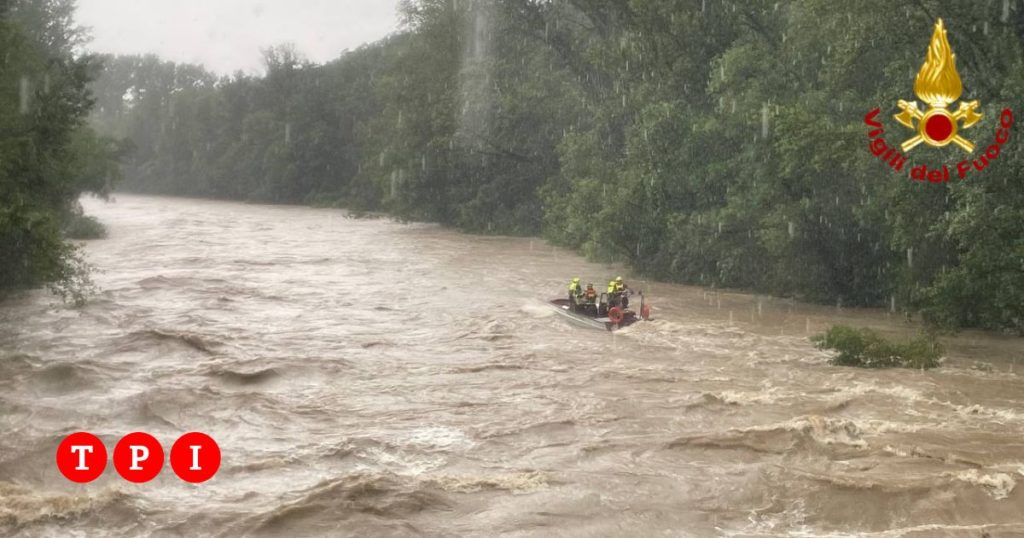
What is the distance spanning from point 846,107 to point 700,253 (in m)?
6.42

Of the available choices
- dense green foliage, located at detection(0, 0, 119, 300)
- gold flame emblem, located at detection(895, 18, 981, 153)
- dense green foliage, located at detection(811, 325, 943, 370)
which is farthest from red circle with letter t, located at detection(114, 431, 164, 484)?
gold flame emblem, located at detection(895, 18, 981, 153)

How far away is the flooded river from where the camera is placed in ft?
34.1

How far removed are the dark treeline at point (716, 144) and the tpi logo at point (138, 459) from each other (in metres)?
12.9

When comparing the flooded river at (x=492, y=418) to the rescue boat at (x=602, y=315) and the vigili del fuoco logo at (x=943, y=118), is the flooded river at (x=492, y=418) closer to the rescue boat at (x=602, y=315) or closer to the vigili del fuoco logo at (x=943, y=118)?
the rescue boat at (x=602, y=315)

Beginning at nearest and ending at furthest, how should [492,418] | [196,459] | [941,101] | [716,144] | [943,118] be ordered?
[196,459], [492,418], [941,101], [943,118], [716,144]

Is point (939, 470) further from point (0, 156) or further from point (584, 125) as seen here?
point (584, 125)

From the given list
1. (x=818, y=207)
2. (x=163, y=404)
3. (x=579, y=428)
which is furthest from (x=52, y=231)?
(x=818, y=207)

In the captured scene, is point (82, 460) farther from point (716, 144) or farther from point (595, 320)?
point (716, 144)

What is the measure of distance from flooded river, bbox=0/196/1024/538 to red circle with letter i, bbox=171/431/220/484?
0.18 meters

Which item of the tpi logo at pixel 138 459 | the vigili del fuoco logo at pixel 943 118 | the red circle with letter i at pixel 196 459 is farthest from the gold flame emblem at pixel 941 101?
the tpi logo at pixel 138 459

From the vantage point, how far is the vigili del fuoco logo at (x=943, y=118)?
16.9m

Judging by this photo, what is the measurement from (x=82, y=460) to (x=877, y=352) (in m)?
12.8

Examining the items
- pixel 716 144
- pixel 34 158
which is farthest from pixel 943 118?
pixel 34 158

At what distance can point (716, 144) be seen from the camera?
29578 millimetres
